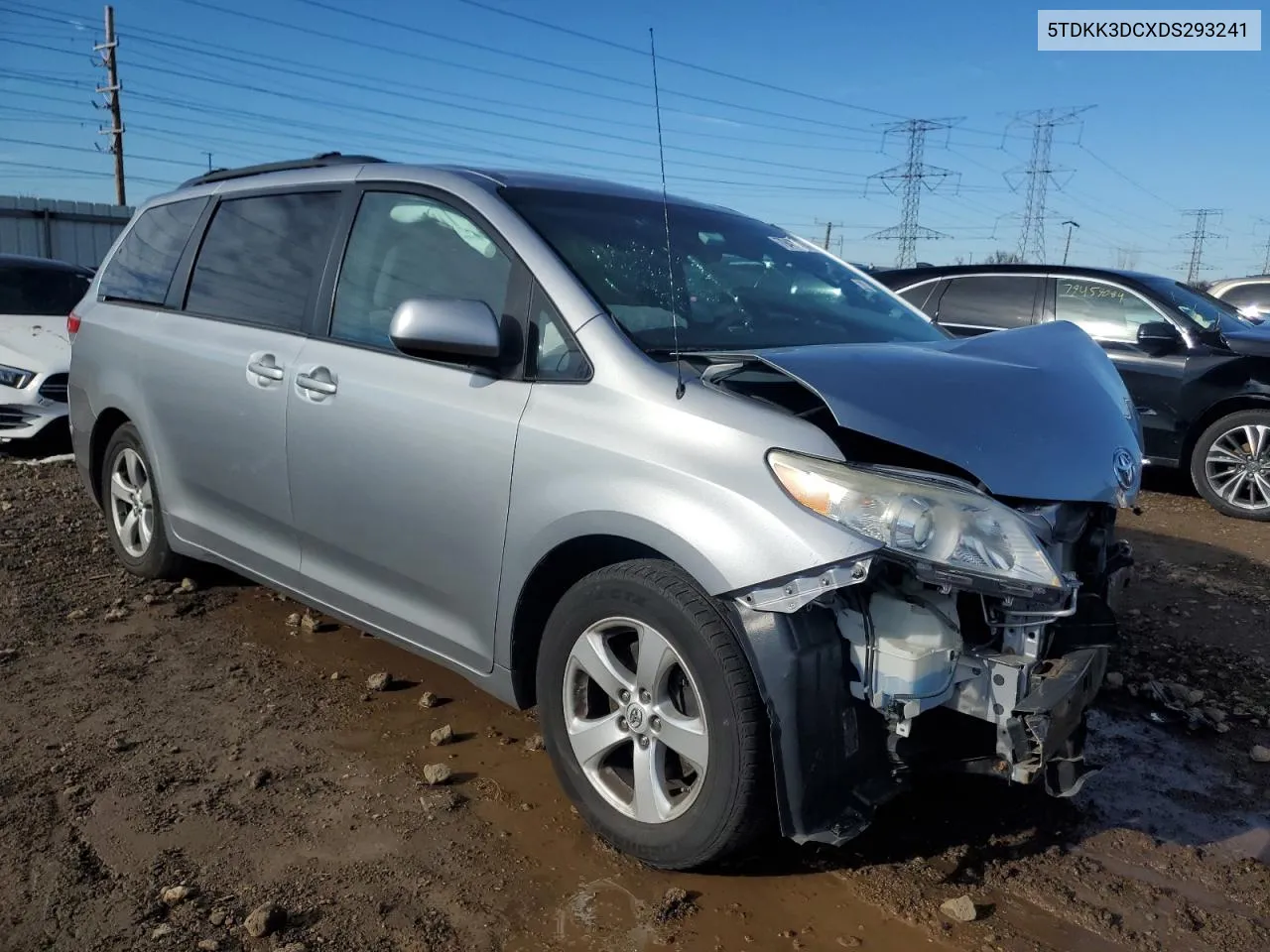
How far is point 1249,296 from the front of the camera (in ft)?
47.0

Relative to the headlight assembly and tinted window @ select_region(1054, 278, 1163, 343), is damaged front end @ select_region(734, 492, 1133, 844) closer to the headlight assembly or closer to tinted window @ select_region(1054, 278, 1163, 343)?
tinted window @ select_region(1054, 278, 1163, 343)

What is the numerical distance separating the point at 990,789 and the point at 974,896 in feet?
2.04

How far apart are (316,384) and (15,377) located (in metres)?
5.77

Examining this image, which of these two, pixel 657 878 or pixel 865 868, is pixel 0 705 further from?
pixel 865 868

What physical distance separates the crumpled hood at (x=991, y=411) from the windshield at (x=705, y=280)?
1.35 feet

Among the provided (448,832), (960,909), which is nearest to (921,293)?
(960,909)

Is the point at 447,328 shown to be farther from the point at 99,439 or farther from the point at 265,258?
the point at 99,439

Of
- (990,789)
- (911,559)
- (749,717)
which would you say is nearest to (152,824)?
(749,717)

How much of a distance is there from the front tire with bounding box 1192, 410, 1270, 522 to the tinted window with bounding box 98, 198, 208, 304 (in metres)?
6.87

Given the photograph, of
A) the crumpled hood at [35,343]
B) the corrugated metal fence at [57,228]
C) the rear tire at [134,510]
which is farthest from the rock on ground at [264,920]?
the corrugated metal fence at [57,228]

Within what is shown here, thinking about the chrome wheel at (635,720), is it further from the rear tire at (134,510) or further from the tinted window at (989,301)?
the tinted window at (989,301)

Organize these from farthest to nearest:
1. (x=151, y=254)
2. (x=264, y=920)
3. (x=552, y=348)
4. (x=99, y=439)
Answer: (x=99, y=439) → (x=151, y=254) → (x=552, y=348) → (x=264, y=920)

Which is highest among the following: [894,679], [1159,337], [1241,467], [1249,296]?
[1249,296]

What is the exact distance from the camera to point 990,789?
10.3 feet
